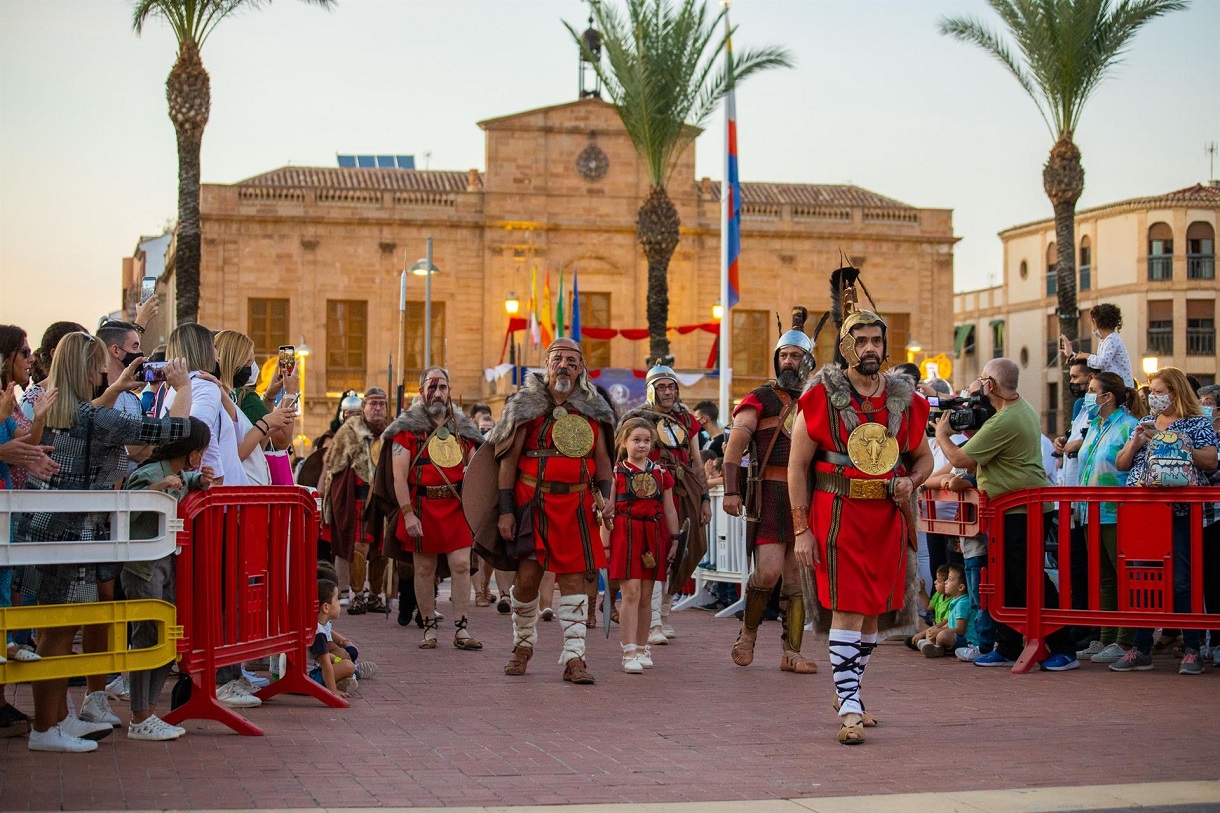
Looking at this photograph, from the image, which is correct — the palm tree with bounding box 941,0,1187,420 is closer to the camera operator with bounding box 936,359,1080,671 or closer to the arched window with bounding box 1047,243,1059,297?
the camera operator with bounding box 936,359,1080,671

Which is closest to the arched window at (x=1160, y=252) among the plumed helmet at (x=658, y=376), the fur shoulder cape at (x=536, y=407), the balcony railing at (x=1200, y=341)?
the balcony railing at (x=1200, y=341)

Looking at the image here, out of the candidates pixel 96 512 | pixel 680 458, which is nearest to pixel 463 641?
pixel 680 458

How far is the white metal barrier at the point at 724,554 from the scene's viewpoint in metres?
14.7

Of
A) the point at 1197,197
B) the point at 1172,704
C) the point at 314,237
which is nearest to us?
the point at 1172,704

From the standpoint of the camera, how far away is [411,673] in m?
10.1

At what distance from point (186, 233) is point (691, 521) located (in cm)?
1794

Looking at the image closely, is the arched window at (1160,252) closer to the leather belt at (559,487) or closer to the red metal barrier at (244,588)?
the leather belt at (559,487)

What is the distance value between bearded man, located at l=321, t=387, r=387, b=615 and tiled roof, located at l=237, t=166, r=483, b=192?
39.3m

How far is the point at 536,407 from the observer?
1000 cm

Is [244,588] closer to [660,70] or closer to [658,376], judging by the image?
[658,376]

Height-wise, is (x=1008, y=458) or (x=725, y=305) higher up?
(x=725, y=305)

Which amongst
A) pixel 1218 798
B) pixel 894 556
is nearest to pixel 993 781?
pixel 1218 798

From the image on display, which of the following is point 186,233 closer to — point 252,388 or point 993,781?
point 252,388

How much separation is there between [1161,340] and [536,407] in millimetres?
57801
